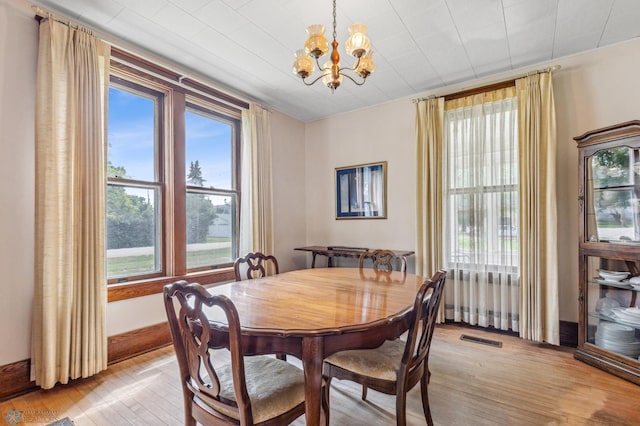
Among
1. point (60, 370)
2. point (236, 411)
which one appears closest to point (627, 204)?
point (236, 411)

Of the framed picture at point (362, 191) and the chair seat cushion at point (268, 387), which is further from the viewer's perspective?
the framed picture at point (362, 191)

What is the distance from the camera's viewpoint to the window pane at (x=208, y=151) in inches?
130

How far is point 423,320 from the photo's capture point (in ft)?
5.13

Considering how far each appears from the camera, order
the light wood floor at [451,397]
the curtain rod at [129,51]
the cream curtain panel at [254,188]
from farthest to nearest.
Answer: the cream curtain panel at [254,188], the curtain rod at [129,51], the light wood floor at [451,397]

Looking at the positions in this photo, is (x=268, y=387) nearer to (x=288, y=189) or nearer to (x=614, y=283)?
(x=614, y=283)

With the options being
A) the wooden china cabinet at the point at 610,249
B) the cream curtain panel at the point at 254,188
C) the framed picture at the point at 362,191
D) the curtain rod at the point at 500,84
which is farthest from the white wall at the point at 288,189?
the wooden china cabinet at the point at 610,249

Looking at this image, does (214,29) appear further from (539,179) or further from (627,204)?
(627,204)

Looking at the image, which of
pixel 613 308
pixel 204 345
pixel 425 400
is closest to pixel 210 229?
pixel 204 345

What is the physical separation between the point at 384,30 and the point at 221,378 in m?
2.67

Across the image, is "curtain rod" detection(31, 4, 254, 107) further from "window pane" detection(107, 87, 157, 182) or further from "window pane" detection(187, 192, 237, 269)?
"window pane" detection(187, 192, 237, 269)

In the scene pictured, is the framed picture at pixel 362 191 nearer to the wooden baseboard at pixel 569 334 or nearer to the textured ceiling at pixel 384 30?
the textured ceiling at pixel 384 30

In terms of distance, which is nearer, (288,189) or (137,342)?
(137,342)

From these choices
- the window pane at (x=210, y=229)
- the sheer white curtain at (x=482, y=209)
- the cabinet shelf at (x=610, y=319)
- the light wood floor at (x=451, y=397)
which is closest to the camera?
the light wood floor at (x=451, y=397)

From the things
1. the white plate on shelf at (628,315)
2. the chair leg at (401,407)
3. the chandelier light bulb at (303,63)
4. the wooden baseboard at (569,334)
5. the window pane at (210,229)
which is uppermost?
Answer: the chandelier light bulb at (303,63)
